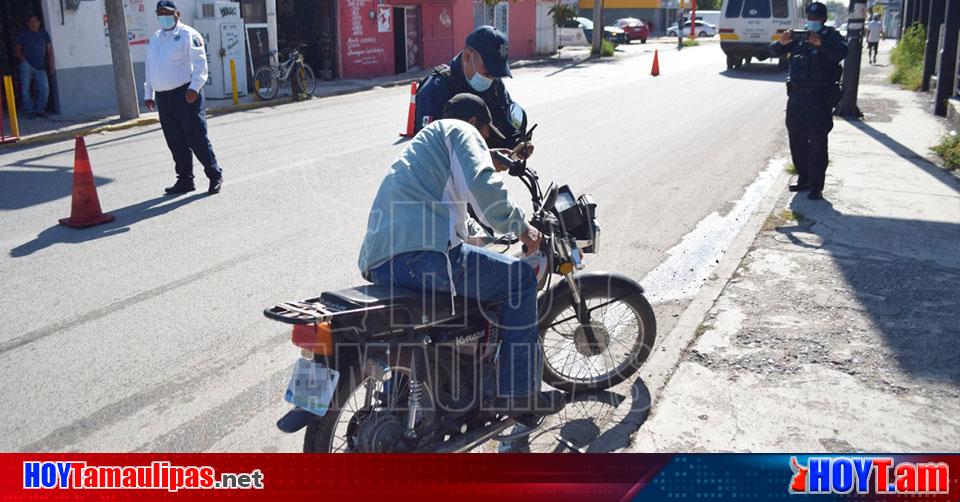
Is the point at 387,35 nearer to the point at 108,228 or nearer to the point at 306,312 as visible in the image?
the point at 108,228

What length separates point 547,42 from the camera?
38031mm

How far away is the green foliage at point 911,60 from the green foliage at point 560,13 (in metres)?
15.8

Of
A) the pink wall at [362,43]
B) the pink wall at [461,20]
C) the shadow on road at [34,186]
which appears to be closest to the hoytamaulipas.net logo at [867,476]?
the shadow on road at [34,186]

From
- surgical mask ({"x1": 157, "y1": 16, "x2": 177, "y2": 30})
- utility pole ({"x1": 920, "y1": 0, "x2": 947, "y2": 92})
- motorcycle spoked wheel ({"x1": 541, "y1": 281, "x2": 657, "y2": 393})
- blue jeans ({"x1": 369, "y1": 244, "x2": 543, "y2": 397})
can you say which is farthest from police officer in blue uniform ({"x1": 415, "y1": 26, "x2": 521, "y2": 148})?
utility pole ({"x1": 920, "y1": 0, "x2": 947, "y2": 92})

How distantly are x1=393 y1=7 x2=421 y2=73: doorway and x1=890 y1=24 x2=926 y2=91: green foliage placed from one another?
1432 centimetres

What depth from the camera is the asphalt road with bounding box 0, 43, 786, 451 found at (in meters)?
4.46

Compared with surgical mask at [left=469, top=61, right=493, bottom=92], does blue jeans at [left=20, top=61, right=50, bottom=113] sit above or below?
below

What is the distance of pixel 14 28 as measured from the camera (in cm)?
1638

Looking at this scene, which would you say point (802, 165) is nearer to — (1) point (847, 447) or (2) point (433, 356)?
(1) point (847, 447)

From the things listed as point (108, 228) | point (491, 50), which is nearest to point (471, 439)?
point (491, 50)

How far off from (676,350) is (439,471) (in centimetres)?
199

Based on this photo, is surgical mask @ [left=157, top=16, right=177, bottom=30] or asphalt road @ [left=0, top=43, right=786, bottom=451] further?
surgical mask @ [left=157, top=16, right=177, bottom=30]

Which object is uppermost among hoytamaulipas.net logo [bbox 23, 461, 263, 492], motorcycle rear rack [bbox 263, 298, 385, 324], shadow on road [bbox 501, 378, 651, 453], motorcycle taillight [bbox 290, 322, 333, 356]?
motorcycle rear rack [bbox 263, 298, 385, 324]

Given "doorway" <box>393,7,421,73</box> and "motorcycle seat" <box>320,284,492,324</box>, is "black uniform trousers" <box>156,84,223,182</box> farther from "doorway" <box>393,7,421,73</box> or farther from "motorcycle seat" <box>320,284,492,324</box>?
"doorway" <box>393,7,421,73</box>
